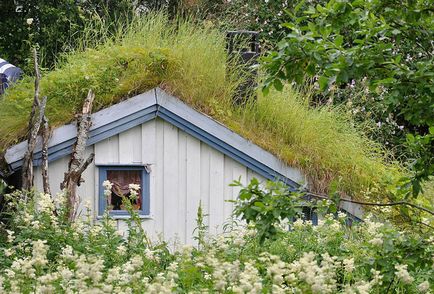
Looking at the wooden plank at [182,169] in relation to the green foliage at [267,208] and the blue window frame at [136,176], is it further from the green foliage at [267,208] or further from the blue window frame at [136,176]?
the green foliage at [267,208]

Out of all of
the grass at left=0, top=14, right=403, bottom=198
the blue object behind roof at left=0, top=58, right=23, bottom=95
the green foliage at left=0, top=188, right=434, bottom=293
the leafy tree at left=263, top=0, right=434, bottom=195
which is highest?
the blue object behind roof at left=0, top=58, right=23, bottom=95

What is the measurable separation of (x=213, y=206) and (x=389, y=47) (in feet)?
16.2

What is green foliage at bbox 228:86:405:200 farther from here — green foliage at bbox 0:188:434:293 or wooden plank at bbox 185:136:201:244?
green foliage at bbox 0:188:434:293

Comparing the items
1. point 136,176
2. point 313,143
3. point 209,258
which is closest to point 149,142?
point 136,176

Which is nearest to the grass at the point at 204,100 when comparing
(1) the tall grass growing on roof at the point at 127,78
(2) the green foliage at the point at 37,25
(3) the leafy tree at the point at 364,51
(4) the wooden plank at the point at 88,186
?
(1) the tall grass growing on roof at the point at 127,78

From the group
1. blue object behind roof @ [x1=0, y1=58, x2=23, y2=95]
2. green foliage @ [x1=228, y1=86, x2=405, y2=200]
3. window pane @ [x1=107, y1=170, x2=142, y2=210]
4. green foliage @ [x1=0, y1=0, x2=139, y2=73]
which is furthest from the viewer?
green foliage @ [x1=0, y1=0, x2=139, y2=73]

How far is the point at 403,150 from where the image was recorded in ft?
42.9

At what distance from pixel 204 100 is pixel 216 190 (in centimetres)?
98

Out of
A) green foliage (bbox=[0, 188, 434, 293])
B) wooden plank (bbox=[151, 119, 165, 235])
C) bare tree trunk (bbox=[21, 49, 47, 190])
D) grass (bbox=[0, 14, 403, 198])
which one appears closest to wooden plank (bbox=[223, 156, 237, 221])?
grass (bbox=[0, 14, 403, 198])

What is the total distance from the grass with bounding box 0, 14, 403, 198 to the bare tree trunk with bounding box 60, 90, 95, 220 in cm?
25

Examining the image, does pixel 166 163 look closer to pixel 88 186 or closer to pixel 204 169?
pixel 204 169

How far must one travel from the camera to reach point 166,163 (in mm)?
8727

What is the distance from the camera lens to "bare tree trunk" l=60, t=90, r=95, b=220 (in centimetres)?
805

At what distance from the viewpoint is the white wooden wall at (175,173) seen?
28.3 ft
